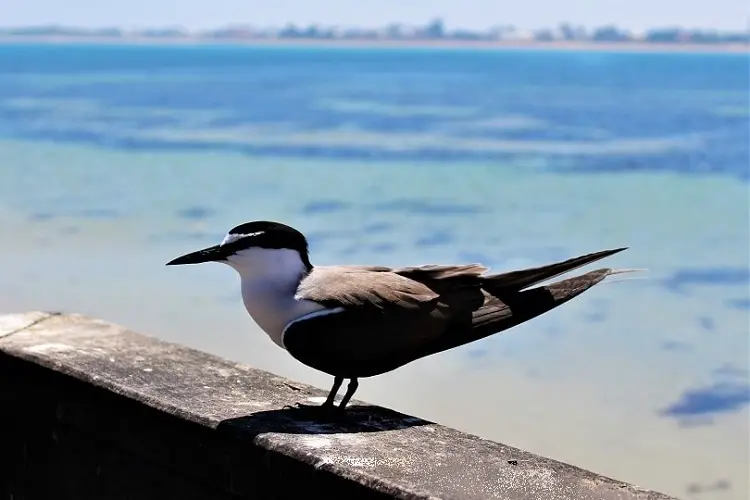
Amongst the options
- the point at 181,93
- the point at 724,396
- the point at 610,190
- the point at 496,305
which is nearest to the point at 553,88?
the point at 181,93

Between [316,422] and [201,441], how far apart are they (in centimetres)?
25

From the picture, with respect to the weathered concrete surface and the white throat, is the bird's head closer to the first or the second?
the white throat

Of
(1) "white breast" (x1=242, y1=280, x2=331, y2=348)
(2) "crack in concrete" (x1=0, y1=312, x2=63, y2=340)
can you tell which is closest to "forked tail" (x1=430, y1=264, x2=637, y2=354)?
(1) "white breast" (x1=242, y1=280, x2=331, y2=348)

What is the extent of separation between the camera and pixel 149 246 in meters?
11.2

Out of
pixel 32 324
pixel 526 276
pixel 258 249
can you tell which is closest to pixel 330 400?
pixel 258 249

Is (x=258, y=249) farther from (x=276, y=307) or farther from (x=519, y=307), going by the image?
(x=519, y=307)

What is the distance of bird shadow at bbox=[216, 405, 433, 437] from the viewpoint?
2449mm

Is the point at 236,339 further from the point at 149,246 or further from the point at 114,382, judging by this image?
the point at 114,382

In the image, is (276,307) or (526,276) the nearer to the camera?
(276,307)

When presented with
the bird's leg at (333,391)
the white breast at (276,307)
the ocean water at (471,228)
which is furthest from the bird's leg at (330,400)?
the ocean water at (471,228)

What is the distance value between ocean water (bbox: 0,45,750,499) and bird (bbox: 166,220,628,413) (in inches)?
12.6

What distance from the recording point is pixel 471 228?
40.7ft

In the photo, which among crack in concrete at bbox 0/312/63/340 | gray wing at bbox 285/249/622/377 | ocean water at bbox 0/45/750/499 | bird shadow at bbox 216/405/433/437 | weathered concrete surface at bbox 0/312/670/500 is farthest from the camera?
ocean water at bbox 0/45/750/499

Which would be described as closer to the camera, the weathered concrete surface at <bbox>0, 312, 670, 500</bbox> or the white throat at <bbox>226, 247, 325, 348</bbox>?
the weathered concrete surface at <bbox>0, 312, 670, 500</bbox>
